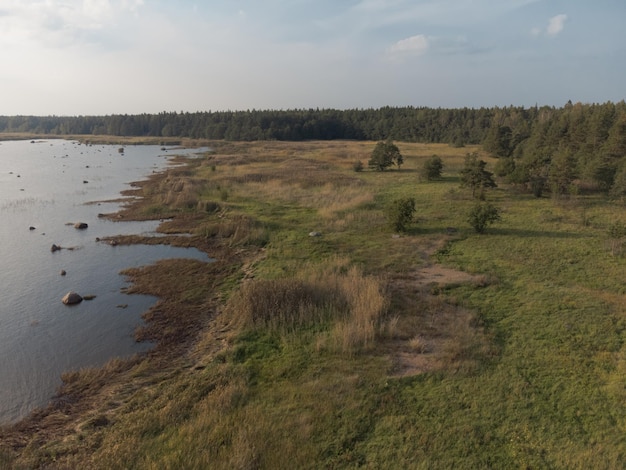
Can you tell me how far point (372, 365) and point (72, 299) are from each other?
17.5 m

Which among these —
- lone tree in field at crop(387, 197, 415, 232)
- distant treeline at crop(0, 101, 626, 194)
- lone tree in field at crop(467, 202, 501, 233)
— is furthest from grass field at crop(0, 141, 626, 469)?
distant treeline at crop(0, 101, 626, 194)

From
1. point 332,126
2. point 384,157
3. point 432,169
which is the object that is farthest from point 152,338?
point 332,126

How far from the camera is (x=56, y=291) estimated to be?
77.6 ft

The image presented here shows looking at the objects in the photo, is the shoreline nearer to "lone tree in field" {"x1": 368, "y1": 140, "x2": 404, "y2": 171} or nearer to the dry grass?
the dry grass

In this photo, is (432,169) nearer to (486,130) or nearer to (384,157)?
(384,157)

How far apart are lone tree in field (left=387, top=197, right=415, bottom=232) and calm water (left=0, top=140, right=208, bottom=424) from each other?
561 inches

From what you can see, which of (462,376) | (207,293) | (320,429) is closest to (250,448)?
(320,429)

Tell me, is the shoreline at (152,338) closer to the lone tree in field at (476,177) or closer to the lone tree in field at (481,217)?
the lone tree in field at (481,217)

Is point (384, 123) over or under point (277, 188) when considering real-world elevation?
over

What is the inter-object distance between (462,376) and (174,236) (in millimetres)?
27221

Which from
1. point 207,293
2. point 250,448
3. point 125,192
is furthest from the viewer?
point 125,192

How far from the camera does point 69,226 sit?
123 ft

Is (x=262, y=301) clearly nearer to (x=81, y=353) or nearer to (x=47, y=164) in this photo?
(x=81, y=353)

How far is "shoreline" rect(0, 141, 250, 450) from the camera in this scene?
41.6ft
